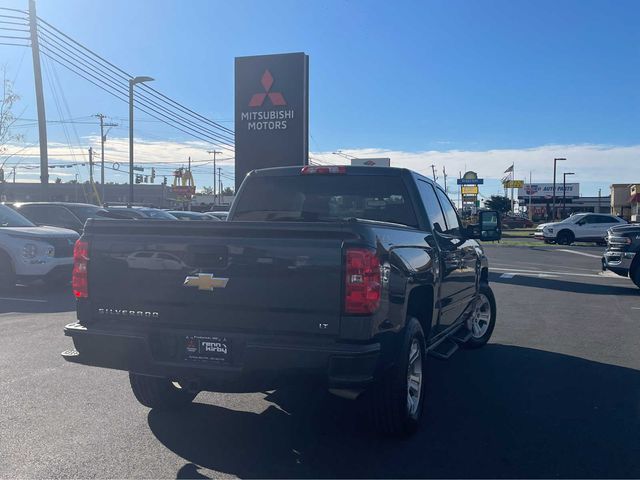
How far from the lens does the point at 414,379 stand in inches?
195

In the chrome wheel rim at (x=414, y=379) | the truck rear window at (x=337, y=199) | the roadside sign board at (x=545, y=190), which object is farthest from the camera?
the roadside sign board at (x=545, y=190)

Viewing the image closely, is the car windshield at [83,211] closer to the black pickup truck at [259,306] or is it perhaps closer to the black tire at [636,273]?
the black pickup truck at [259,306]

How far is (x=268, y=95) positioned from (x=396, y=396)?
15.6 meters

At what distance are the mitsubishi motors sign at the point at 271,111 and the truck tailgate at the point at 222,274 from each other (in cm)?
1468

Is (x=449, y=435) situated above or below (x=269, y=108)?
below

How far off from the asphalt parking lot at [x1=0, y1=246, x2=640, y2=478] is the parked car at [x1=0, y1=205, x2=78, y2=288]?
4154 millimetres

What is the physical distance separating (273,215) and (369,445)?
235 centimetres

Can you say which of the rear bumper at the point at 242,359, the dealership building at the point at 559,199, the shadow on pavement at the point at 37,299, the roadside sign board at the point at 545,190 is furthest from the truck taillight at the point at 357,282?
the roadside sign board at the point at 545,190

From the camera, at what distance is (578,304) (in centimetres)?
1209

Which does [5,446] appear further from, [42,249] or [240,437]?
[42,249]

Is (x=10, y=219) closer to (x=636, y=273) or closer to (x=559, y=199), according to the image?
(x=636, y=273)

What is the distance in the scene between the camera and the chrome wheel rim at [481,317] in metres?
8.02

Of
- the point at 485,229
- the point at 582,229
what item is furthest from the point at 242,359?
the point at 582,229

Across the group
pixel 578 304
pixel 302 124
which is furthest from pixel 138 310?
pixel 302 124
